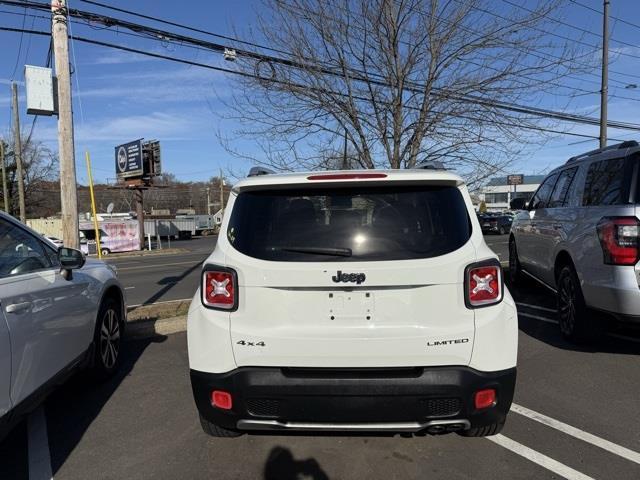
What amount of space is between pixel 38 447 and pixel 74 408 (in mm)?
716

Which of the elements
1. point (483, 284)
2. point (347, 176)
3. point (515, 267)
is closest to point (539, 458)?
point (483, 284)

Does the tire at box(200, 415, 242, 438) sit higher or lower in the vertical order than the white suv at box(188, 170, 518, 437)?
lower

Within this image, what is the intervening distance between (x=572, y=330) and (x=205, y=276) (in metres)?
4.28

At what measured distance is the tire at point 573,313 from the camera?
5.27 metres

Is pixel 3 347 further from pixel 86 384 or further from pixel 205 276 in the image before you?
pixel 86 384

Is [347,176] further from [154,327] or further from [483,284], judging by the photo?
[154,327]

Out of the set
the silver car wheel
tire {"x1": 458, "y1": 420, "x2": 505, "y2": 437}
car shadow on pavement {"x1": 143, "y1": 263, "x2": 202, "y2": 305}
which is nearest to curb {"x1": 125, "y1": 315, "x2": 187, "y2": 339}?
the silver car wheel

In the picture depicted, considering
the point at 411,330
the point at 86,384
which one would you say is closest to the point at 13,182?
the point at 86,384

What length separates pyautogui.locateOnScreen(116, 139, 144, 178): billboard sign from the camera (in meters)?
35.8

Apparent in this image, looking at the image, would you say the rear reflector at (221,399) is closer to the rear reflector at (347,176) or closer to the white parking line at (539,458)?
the rear reflector at (347,176)

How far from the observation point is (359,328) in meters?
2.75

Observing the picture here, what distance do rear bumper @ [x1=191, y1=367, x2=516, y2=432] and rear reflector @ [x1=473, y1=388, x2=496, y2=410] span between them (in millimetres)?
23

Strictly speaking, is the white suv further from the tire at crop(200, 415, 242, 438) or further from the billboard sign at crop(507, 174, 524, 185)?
the billboard sign at crop(507, 174, 524, 185)

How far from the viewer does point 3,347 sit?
9.16 feet
